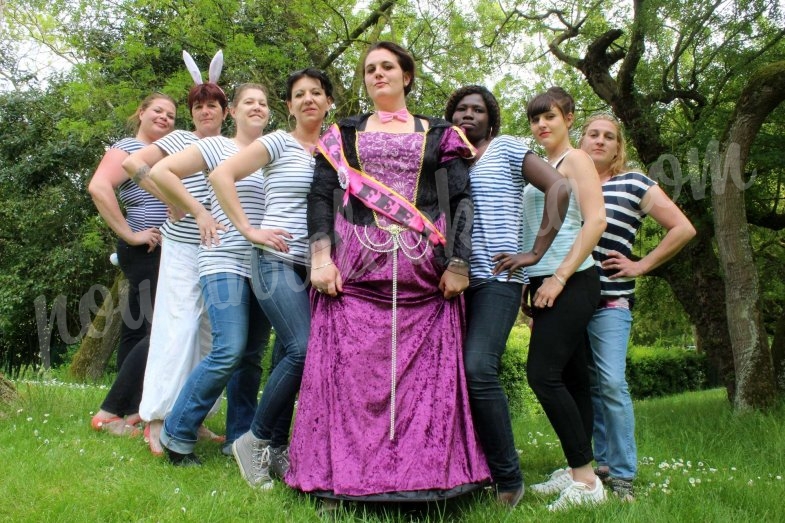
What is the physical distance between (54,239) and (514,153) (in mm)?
13267

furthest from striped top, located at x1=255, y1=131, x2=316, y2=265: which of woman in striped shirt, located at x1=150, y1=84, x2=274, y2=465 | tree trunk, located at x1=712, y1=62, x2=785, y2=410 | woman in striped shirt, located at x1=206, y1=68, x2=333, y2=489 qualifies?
tree trunk, located at x1=712, y1=62, x2=785, y2=410

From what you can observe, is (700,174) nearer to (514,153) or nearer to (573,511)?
(514,153)

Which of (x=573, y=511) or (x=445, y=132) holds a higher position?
(x=445, y=132)

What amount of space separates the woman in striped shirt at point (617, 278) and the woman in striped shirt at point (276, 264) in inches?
64.7

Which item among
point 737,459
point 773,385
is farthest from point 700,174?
point 737,459

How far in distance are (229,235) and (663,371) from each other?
58.2 feet

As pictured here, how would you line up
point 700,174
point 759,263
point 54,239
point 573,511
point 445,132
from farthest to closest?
point 54,239 < point 759,263 < point 700,174 < point 445,132 < point 573,511

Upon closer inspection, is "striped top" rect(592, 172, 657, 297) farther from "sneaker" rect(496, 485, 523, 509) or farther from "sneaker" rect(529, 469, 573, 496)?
"sneaker" rect(496, 485, 523, 509)

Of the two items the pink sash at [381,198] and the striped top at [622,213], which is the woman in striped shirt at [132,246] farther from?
the striped top at [622,213]

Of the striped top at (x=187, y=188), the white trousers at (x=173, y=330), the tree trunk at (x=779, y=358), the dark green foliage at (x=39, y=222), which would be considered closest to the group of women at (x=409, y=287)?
the white trousers at (x=173, y=330)

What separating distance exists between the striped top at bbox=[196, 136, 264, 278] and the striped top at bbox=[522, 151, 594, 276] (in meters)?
1.56

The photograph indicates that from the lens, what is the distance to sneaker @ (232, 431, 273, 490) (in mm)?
3424

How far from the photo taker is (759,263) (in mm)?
9820

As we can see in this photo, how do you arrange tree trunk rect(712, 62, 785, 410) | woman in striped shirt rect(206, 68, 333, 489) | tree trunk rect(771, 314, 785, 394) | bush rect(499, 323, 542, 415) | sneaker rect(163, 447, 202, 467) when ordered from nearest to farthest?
1. woman in striped shirt rect(206, 68, 333, 489)
2. sneaker rect(163, 447, 202, 467)
3. tree trunk rect(712, 62, 785, 410)
4. tree trunk rect(771, 314, 785, 394)
5. bush rect(499, 323, 542, 415)
